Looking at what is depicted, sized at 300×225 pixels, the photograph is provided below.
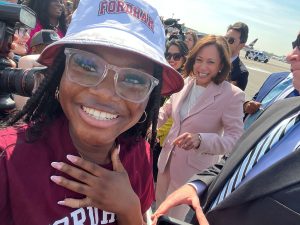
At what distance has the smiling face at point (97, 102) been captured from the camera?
107 centimetres

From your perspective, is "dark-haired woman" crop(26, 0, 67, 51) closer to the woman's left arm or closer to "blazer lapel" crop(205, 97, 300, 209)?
the woman's left arm

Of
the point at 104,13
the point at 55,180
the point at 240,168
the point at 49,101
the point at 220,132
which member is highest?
the point at 104,13

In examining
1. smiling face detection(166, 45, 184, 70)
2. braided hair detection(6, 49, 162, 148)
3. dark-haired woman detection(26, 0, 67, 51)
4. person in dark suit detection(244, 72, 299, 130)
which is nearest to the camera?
braided hair detection(6, 49, 162, 148)

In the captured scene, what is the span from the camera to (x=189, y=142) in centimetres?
250

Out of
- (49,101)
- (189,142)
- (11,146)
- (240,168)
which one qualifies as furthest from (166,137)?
(11,146)

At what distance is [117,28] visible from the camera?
107 centimetres

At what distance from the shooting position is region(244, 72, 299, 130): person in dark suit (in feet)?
10.4

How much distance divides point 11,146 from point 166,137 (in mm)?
2156

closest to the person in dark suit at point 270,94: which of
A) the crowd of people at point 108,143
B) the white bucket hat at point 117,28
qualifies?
the crowd of people at point 108,143

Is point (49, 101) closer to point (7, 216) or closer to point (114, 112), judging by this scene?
point (114, 112)

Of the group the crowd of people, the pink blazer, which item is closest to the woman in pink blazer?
the pink blazer

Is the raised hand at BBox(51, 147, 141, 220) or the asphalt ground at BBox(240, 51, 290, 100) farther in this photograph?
the asphalt ground at BBox(240, 51, 290, 100)

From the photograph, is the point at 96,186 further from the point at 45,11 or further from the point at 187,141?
the point at 45,11

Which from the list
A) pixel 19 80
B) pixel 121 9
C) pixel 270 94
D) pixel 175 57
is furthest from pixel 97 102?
pixel 175 57
